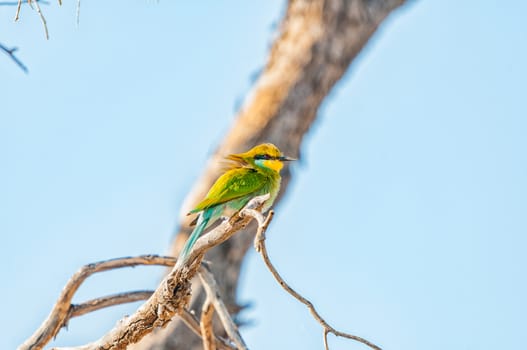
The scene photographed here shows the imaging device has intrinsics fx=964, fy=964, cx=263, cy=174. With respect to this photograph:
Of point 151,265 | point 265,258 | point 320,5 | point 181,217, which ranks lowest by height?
point 265,258

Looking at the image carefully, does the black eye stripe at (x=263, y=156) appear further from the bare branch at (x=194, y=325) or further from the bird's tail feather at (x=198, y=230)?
the bare branch at (x=194, y=325)

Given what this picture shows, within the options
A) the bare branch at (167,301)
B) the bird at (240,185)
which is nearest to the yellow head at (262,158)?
the bird at (240,185)

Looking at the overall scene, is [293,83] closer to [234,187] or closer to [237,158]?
[237,158]

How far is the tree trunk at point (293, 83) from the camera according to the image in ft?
21.3

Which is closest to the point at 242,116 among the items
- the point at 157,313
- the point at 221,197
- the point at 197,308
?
the point at 197,308

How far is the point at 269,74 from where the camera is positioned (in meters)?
A: 7.14

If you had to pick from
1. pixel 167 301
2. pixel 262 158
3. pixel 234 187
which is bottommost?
pixel 167 301

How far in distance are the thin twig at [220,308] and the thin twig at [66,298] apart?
0.24 m

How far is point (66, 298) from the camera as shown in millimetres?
3586

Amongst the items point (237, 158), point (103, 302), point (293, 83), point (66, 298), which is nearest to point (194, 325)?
point (103, 302)

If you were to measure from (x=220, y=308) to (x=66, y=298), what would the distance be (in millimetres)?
574

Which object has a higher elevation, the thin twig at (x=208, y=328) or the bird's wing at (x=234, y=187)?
the bird's wing at (x=234, y=187)

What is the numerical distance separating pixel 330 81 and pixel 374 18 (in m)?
0.64

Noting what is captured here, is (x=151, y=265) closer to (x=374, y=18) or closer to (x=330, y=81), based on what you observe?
(x=330, y=81)
